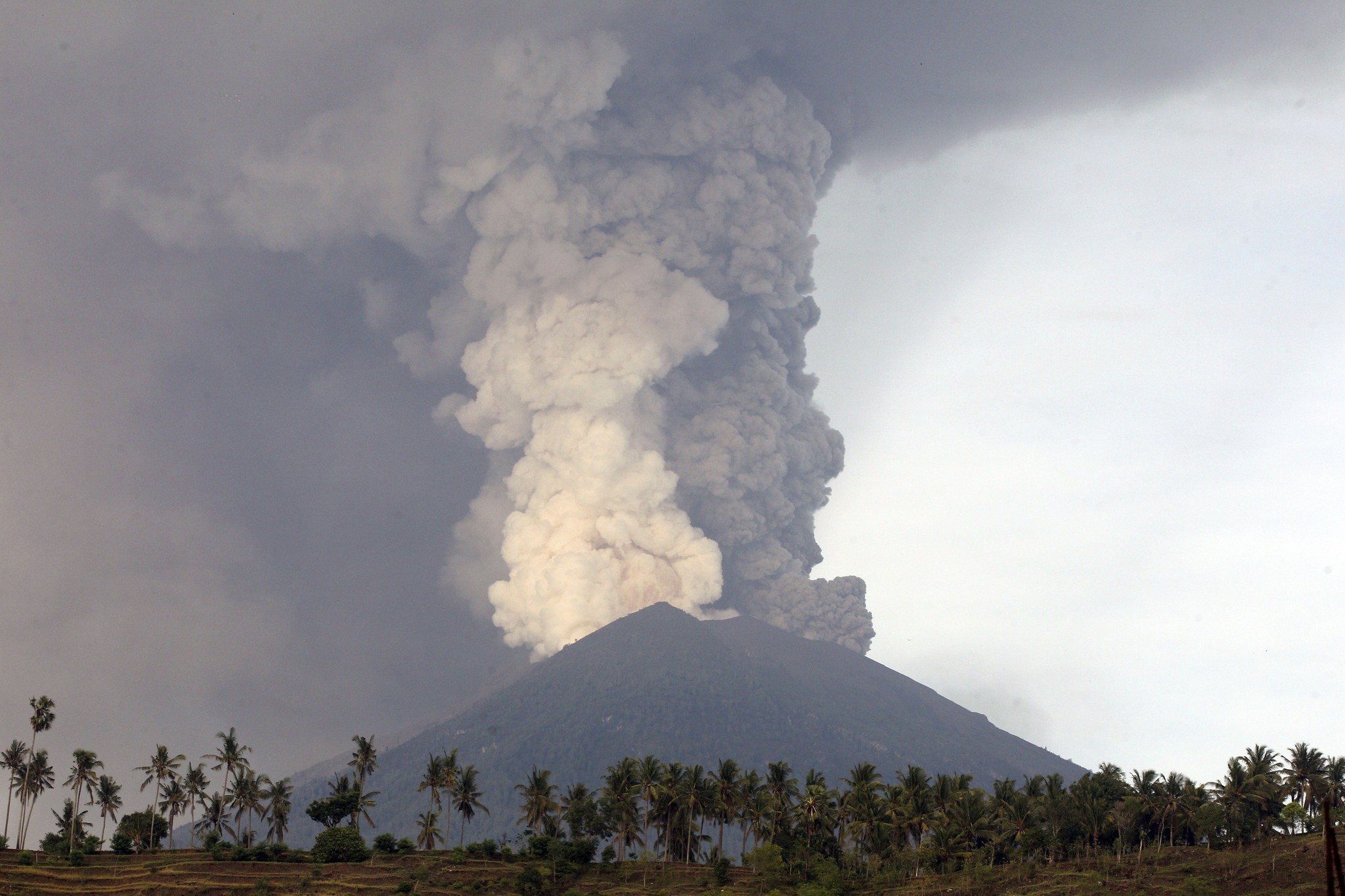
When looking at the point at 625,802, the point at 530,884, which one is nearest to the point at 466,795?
the point at 625,802

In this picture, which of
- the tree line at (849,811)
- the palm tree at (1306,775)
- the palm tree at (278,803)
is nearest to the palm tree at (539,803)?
the tree line at (849,811)

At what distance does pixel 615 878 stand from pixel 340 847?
27800 mm

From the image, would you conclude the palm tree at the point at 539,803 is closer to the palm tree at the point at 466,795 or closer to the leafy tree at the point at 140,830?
the palm tree at the point at 466,795

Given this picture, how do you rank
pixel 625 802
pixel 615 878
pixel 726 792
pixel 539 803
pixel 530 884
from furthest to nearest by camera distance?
pixel 539 803
pixel 726 792
pixel 625 802
pixel 615 878
pixel 530 884

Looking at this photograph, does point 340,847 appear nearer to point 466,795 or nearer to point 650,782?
point 466,795

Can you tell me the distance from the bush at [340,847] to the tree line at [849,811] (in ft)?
1.26

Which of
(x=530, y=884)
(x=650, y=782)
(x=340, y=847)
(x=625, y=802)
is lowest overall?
(x=530, y=884)

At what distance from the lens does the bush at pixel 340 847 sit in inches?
4277

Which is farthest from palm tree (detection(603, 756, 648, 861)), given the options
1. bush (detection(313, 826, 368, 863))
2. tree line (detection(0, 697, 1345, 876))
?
bush (detection(313, 826, 368, 863))

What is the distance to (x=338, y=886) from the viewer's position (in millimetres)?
98000

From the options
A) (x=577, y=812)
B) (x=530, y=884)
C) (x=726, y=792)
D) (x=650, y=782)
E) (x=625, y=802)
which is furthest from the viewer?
(x=577, y=812)

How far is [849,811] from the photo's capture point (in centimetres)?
11025

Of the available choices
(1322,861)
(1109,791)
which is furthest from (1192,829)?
(1322,861)

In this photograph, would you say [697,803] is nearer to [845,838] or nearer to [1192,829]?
[845,838]
